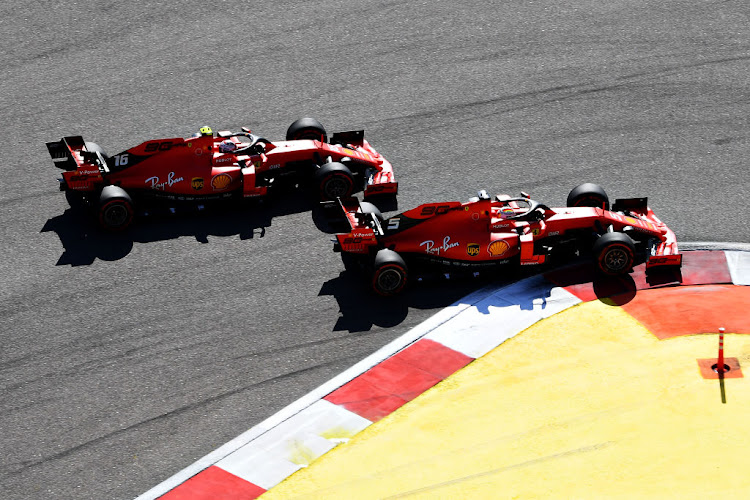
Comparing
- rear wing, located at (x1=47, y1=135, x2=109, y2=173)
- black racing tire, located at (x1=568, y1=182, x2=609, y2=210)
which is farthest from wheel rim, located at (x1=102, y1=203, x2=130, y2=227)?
black racing tire, located at (x1=568, y1=182, x2=609, y2=210)

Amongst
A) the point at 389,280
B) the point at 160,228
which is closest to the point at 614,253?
the point at 389,280

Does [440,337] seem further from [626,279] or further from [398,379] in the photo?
[626,279]

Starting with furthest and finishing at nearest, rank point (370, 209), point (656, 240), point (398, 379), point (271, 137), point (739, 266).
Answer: point (271, 137) < point (370, 209) < point (656, 240) < point (739, 266) < point (398, 379)

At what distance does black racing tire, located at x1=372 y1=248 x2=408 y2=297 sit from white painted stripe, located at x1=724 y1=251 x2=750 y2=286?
5688 millimetres

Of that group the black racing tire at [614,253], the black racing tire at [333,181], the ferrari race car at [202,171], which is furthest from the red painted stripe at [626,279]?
the black racing tire at [333,181]

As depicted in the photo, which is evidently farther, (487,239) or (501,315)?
(487,239)

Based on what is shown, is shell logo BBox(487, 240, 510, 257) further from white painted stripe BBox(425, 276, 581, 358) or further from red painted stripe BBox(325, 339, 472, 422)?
red painted stripe BBox(325, 339, 472, 422)

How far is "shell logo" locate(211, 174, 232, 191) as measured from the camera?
69.5 ft

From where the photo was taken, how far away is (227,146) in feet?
70.8

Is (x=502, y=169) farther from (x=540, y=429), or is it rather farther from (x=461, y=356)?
(x=540, y=429)

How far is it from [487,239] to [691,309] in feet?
11.6

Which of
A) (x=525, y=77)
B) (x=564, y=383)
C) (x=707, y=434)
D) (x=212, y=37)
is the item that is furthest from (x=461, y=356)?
(x=212, y=37)

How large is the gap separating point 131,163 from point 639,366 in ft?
32.4

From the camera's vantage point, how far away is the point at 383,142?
23422mm
